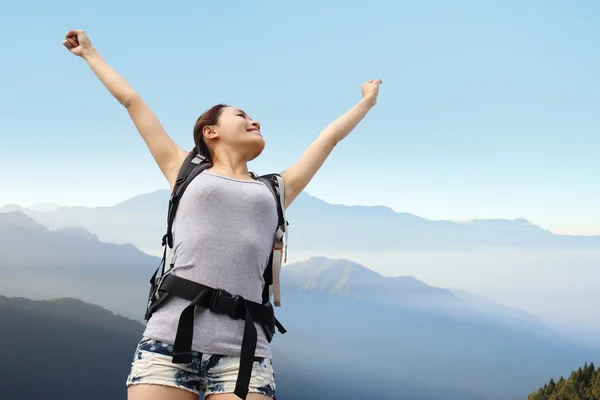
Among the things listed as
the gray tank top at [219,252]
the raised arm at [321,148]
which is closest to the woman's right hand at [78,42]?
the gray tank top at [219,252]

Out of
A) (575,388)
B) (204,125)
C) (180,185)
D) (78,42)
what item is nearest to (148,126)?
(204,125)

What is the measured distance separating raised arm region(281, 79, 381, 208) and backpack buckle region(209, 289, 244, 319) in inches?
32.6

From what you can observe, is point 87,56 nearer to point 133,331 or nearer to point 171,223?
point 171,223

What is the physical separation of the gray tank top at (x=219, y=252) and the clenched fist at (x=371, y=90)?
1.36m

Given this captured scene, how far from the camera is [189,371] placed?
3320mm

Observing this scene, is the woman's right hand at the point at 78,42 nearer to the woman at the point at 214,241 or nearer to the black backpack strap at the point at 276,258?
the woman at the point at 214,241

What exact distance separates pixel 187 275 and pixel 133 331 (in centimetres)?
7940

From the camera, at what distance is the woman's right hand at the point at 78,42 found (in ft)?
13.9

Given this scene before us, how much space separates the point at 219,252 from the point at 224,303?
273mm

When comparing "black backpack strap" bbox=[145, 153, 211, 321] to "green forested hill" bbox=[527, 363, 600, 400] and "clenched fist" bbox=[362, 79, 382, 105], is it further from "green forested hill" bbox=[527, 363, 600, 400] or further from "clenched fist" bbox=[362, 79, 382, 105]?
"green forested hill" bbox=[527, 363, 600, 400]

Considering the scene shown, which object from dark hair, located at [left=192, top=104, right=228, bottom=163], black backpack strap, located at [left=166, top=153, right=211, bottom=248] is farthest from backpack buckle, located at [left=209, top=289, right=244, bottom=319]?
dark hair, located at [left=192, top=104, right=228, bottom=163]

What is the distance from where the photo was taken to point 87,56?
4230mm

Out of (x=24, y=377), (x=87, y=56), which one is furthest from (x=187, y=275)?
(x=24, y=377)

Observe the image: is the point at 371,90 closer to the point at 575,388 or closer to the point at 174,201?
the point at 174,201
